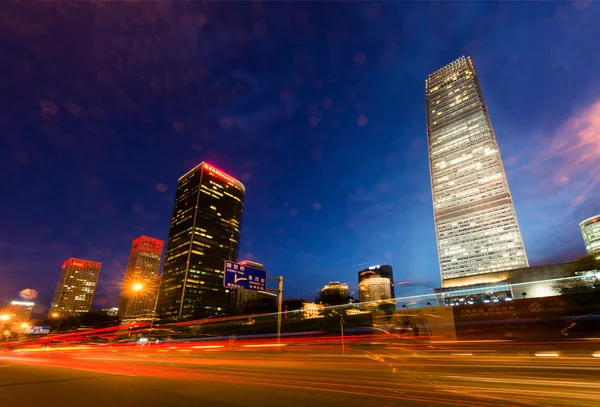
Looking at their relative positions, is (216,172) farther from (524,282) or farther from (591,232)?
(591,232)

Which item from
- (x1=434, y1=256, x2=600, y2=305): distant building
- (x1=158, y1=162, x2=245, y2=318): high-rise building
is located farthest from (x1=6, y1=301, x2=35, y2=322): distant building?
(x1=434, y1=256, x2=600, y2=305): distant building

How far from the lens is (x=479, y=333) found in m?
34.1

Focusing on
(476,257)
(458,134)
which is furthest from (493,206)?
(458,134)

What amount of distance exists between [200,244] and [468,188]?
509ft

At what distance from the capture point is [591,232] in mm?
158875

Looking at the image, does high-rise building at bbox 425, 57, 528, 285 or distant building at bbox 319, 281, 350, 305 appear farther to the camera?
high-rise building at bbox 425, 57, 528, 285

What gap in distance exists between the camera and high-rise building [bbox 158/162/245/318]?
160 m

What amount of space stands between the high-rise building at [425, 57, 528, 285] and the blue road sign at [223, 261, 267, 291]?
160 m

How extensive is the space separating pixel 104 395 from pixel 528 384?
1274cm

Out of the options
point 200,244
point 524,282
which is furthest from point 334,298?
point 200,244

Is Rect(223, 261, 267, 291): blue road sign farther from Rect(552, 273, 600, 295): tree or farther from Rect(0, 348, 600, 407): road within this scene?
Rect(552, 273, 600, 295): tree

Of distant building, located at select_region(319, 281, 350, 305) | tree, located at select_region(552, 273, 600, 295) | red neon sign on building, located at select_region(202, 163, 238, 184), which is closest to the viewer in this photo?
tree, located at select_region(552, 273, 600, 295)

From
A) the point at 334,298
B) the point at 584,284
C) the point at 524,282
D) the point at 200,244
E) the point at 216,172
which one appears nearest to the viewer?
the point at 584,284

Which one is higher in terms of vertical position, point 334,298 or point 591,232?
point 591,232
